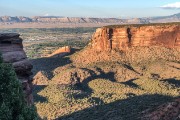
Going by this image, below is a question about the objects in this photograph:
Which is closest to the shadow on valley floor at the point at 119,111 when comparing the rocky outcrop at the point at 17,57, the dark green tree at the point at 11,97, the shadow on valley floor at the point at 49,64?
the rocky outcrop at the point at 17,57

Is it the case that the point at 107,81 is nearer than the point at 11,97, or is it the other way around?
the point at 11,97

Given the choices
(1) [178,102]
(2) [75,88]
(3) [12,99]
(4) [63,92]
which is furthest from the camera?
(2) [75,88]

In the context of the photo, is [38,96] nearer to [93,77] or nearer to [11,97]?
[93,77]

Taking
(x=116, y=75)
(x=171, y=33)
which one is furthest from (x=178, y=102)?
(x=171, y=33)

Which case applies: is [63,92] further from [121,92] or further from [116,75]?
[116,75]

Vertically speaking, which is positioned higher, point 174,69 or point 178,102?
point 178,102

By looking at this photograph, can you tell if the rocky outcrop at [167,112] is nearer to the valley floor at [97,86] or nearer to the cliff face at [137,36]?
the valley floor at [97,86]

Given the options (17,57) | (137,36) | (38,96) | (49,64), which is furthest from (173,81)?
(17,57)

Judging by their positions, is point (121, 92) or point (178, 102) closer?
point (178, 102)
